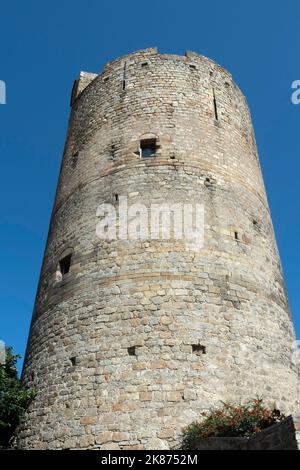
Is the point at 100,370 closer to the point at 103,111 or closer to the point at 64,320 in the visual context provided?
Answer: the point at 64,320

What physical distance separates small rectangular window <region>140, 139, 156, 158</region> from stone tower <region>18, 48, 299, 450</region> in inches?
1.0

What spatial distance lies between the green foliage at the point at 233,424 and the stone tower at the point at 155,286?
27 cm

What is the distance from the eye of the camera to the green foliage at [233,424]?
661 cm

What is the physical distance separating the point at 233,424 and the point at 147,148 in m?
6.40

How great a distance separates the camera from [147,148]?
1074 cm

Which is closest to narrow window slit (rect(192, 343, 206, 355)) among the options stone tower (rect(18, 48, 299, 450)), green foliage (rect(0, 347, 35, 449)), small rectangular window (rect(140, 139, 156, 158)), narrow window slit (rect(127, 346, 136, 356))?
stone tower (rect(18, 48, 299, 450))

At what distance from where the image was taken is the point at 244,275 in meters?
9.20

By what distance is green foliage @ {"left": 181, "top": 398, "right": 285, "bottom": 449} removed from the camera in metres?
6.61

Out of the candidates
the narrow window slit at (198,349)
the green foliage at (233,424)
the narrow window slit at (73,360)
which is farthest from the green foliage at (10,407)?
the green foliage at (233,424)

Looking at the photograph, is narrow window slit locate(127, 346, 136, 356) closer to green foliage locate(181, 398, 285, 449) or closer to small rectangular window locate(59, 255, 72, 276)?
green foliage locate(181, 398, 285, 449)

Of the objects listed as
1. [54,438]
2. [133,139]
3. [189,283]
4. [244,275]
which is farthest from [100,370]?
[133,139]

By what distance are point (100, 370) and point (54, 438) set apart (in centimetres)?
136

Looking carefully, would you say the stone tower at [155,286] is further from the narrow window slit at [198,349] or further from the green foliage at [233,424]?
the green foliage at [233,424]
